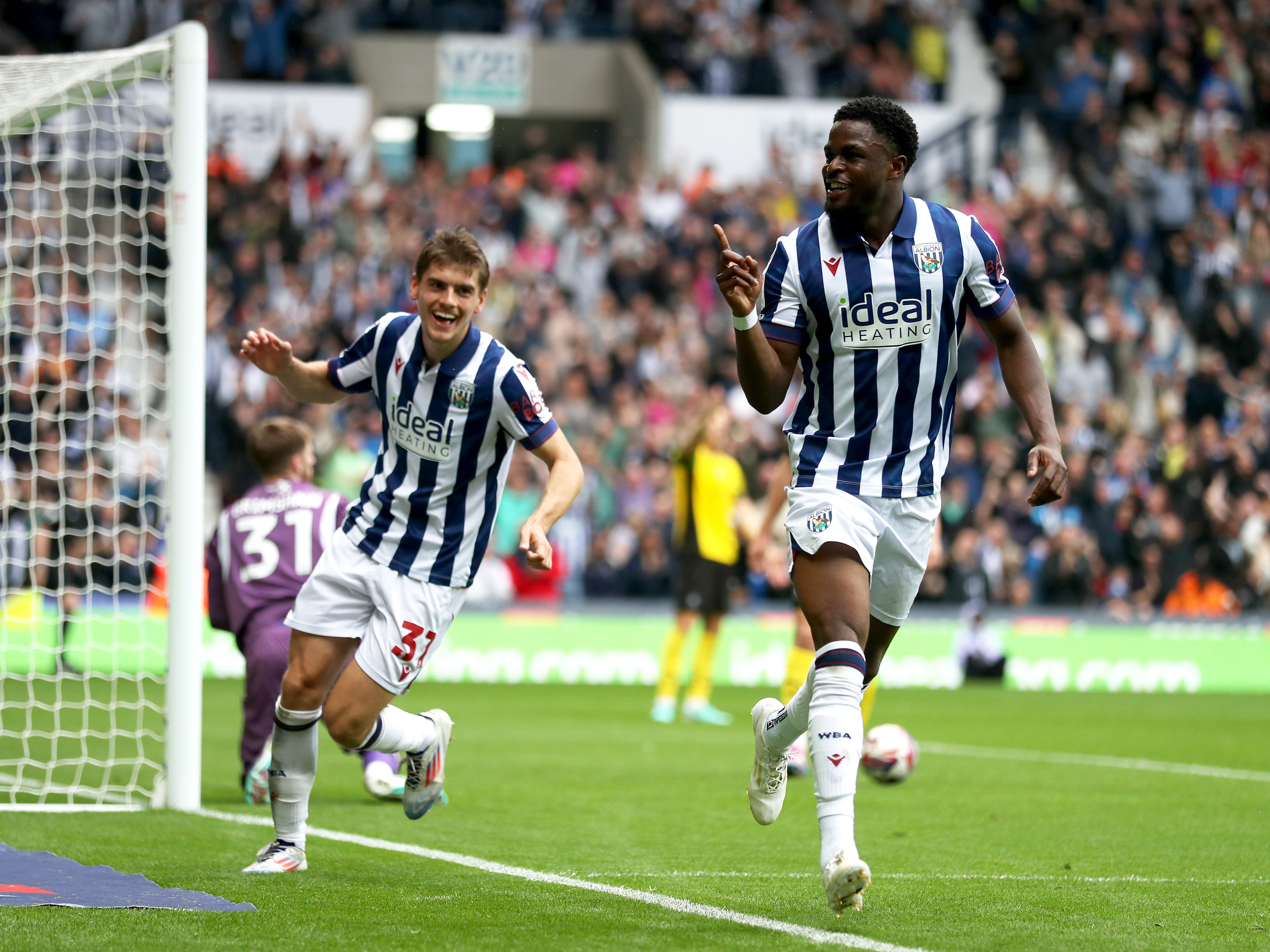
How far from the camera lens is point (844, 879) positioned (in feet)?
14.1

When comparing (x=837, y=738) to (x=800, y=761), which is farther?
(x=800, y=761)

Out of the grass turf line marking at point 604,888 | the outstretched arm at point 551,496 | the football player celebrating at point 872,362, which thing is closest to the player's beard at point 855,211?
the football player celebrating at point 872,362

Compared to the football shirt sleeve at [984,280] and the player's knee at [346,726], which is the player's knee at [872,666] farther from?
the player's knee at [346,726]

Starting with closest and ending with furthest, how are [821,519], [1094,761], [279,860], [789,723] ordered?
[821,519] → [789,723] → [279,860] → [1094,761]

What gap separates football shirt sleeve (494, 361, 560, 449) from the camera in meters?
5.57

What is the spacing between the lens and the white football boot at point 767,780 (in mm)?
5352

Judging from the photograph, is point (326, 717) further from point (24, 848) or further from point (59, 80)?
point (59, 80)

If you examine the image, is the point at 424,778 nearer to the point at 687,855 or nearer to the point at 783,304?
the point at 687,855

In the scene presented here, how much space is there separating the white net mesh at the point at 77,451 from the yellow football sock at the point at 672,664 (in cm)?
364

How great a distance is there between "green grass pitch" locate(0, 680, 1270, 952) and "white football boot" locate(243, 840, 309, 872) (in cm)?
8

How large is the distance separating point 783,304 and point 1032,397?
0.79m

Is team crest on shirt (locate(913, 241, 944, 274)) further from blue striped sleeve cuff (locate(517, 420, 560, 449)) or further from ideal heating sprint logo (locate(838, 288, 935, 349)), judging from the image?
blue striped sleeve cuff (locate(517, 420, 560, 449))

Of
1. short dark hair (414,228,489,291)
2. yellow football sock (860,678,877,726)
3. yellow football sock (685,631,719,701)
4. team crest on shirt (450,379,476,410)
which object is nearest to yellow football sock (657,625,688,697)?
yellow football sock (685,631,719,701)

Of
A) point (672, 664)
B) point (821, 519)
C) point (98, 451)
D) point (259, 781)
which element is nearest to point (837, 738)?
point (821, 519)
